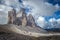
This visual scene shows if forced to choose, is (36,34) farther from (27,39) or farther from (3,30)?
(3,30)

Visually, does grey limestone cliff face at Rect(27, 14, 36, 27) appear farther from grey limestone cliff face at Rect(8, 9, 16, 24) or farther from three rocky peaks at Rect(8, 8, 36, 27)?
grey limestone cliff face at Rect(8, 9, 16, 24)

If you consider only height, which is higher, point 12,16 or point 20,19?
point 12,16

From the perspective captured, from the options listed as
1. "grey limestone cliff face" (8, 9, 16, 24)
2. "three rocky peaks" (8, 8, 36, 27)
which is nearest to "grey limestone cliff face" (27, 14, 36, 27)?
"three rocky peaks" (8, 8, 36, 27)

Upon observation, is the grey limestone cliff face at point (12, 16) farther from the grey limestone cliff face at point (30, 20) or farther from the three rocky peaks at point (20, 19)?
the grey limestone cliff face at point (30, 20)

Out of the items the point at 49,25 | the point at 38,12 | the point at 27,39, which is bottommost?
the point at 27,39

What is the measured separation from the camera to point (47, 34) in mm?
6223

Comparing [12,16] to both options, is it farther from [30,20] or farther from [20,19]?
[30,20]

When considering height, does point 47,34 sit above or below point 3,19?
below

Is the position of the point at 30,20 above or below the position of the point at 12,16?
below

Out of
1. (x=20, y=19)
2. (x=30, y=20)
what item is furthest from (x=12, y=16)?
(x=30, y=20)

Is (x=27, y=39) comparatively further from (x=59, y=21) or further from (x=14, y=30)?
(x=59, y=21)

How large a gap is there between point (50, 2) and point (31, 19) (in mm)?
880

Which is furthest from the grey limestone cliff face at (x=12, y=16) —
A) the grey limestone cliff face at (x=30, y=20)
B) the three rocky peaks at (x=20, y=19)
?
the grey limestone cliff face at (x=30, y=20)

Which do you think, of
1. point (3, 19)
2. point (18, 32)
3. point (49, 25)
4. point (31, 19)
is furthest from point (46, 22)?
point (3, 19)
